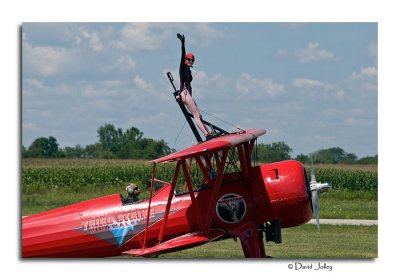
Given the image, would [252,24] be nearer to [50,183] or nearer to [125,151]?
[125,151]

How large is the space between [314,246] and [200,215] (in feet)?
11.4

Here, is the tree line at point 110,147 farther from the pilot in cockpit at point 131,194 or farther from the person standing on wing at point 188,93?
the person standing on wing at point 188,93

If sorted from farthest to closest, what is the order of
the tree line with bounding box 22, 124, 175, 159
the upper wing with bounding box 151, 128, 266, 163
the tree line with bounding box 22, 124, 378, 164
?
1. the tree line with bounding box 22, 124, 175, 159
2. the tree line with bounding box 22, 124, 378, 164
3. the upper wing with bounding box 151, 128, 266, 163

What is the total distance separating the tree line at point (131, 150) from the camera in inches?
557

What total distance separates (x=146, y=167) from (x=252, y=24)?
6.51 metres

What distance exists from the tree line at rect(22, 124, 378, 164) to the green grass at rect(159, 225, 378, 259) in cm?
135

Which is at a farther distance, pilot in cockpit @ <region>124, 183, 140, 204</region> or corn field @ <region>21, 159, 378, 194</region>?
corn field @ <region>21, 159, 378, 194</region>

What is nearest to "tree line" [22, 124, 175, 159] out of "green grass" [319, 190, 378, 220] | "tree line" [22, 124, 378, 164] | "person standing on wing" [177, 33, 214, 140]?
"tree line" [22, 124, 378, 164]

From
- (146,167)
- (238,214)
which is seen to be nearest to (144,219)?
(238,214)

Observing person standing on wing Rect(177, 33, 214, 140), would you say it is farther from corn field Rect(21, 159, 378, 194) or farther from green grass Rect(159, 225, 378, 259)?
corn field Rect(21, 159, 378, 194)

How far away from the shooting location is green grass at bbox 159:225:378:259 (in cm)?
1384

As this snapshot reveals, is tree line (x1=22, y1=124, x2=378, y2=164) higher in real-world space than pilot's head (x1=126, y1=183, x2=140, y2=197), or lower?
higher

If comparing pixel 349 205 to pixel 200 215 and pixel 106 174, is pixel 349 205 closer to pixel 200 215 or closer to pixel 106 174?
pixel 106 174
